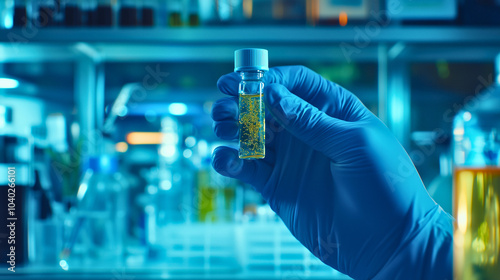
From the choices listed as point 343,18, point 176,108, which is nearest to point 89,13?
point 176,108

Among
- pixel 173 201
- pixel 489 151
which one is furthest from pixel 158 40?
pixel 489 151

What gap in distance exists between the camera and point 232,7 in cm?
146

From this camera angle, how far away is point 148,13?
4.68ft

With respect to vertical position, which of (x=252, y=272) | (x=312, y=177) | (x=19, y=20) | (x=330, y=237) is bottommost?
(x=252, y=272)

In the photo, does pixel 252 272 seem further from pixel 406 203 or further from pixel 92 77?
pixel 92 77

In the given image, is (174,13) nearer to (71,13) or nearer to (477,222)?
(71,13)

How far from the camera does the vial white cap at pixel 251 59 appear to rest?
2.26 ft

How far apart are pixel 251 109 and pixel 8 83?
140cm

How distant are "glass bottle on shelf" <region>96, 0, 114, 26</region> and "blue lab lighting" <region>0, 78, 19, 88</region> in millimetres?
590

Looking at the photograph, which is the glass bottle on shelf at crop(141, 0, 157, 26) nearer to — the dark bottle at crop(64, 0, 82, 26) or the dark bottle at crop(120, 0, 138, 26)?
the dark bottle at crop(120, 0, 138, 26)

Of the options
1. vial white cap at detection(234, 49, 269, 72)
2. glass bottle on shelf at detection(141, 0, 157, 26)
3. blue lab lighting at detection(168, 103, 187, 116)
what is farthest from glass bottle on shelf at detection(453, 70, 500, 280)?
blue lab lighting at detection(168, 103, 187, 116)

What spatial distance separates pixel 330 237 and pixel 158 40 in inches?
28.5

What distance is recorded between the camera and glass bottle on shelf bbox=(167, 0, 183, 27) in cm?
147

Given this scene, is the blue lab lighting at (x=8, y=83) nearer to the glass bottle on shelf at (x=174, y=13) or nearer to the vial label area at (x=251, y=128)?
the glass bottle on shelf at (x=174, y=13)
